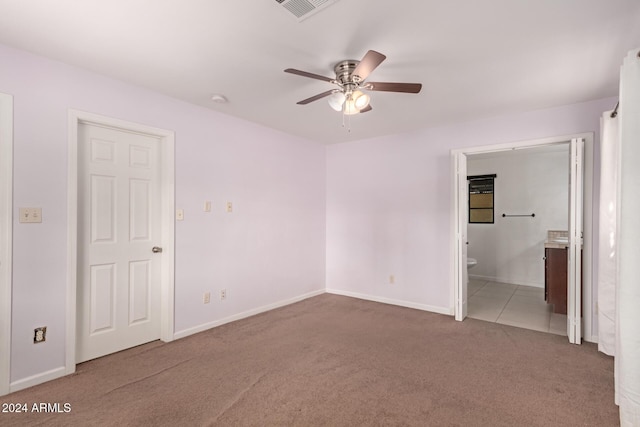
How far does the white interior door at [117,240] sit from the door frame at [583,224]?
10.9 ft

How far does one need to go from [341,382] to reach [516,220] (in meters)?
4.89

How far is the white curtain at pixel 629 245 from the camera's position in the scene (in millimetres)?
1544

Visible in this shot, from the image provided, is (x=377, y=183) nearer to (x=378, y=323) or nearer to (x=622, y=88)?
(x=378, y=323)

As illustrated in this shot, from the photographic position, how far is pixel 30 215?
229cm

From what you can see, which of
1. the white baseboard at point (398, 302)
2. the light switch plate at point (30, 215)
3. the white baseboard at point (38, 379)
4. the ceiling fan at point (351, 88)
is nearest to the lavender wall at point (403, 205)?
the white baseboard at point (398, 302)

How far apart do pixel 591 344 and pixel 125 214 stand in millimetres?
4598

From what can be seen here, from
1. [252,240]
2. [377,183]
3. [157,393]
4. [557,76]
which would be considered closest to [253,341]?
[157,393]

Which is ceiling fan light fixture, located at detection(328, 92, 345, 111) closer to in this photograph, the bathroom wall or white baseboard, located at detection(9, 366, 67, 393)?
white baseboard, located at detection(9, 366, 67, 393)

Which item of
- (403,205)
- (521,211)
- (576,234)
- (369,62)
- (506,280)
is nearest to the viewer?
(369,62)

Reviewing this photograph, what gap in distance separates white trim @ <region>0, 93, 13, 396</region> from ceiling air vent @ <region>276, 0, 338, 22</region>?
2076 millimetres

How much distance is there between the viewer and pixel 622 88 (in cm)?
166

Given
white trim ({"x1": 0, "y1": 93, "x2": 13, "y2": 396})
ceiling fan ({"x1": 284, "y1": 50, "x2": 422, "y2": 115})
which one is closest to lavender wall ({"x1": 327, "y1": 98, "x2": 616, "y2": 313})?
ceiling fan ({"x1": 284, "y1": 50, "x2": 422, "y2": 115})

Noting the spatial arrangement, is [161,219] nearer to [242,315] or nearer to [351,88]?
[242,315]

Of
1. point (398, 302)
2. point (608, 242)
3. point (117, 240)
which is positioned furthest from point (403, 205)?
point (117, 240)
